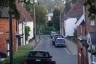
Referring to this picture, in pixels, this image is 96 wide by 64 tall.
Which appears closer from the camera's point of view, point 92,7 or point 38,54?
point 92,7

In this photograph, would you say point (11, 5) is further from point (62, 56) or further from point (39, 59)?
point (62, 56)

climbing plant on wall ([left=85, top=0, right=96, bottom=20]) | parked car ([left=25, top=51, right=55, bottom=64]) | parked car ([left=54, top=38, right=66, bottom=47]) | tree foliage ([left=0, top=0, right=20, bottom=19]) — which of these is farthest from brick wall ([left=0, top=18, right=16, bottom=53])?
climbing plant on wall ([left=85, top=0, right=96, bottom=20])

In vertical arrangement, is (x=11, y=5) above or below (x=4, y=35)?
above

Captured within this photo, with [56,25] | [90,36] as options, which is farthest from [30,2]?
[56,25]

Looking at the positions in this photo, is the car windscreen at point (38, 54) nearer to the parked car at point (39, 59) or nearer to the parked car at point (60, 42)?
the parked car at point (39, 59)

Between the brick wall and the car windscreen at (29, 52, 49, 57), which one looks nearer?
the car windscreen at (29, 52, 49, 57)

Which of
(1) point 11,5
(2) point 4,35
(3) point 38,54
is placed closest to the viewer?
(1) point 11,5

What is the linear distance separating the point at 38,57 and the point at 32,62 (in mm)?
622

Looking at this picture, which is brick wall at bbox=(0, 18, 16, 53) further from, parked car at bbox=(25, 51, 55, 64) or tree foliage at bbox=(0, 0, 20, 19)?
tree foliage at bbox=(0, 0, 20, 19)

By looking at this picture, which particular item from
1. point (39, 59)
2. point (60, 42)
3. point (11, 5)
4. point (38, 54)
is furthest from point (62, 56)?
point (11, 5)

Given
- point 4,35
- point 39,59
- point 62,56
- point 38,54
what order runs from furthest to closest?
point 4,35 < point 62,56 < point 38,54 < point 39,59

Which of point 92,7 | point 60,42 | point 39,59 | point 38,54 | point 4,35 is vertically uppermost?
point 92,7

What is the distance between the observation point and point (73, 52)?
169 feet

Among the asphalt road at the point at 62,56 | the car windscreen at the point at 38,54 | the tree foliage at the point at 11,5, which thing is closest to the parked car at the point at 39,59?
the car windscreen at the point at 38,54
